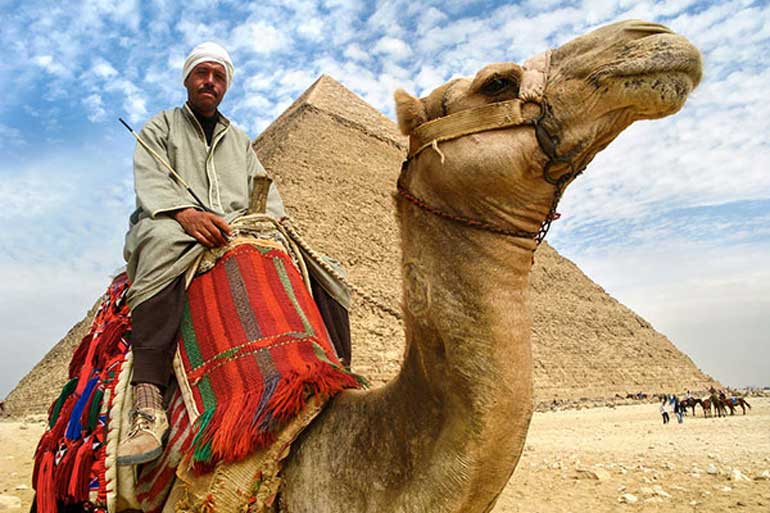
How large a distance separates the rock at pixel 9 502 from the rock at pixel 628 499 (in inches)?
168

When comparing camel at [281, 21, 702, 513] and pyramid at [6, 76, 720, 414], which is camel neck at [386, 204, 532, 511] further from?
pyramid at [6, 76, 720, 414]

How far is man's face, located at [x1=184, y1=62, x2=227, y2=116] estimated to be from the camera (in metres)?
1.90

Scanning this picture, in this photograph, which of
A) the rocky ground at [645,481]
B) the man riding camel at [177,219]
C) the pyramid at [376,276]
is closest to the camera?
the man riding camel at [177,219]

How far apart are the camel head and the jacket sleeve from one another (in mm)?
799

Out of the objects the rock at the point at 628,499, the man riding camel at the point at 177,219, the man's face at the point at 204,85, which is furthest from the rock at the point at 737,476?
the man's face at the point at 204,85

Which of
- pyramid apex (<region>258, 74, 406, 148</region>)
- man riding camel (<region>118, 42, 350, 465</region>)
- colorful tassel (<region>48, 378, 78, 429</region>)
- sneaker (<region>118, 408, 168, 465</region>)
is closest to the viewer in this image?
sneaker (<region>118, 408, 168, 465</region>)

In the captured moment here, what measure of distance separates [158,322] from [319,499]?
61 cm

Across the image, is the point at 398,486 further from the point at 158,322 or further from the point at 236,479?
the point at 158,322

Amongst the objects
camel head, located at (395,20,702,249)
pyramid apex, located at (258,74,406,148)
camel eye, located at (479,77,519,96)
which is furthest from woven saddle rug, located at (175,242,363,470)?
pyramid apex, located at (258,74,406,148)

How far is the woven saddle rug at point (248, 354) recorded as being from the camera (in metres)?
1.24

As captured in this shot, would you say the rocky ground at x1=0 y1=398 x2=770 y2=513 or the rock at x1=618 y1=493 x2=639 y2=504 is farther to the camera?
the rock at x1=618 y1=493 x2=639 y2=504

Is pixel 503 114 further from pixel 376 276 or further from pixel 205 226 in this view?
pixel 376 276

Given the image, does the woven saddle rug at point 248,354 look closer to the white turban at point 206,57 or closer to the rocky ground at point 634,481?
the white turban at point 206,57

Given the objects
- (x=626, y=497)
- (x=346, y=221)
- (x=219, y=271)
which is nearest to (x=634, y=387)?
(x=346, y=221)
